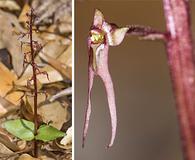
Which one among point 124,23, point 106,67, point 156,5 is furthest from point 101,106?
point 156,5

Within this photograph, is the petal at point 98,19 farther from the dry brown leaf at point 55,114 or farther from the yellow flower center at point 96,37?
the dry brown leaf at point 55,114

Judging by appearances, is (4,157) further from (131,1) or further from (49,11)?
(131,1)

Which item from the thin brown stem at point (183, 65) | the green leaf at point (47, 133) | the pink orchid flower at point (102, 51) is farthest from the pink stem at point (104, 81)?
the thin brown stem at point (183, 65)

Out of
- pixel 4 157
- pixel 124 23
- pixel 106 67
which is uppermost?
pixel 124 23

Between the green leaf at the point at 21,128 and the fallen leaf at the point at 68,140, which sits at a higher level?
the green leaf at the point at 21,128

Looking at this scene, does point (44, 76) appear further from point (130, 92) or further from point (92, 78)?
point (130, 92)

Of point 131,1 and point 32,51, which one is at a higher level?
point 131,1

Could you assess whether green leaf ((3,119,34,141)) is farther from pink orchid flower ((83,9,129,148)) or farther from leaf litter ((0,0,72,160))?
pink orchid flower ((83,9,129,148))
